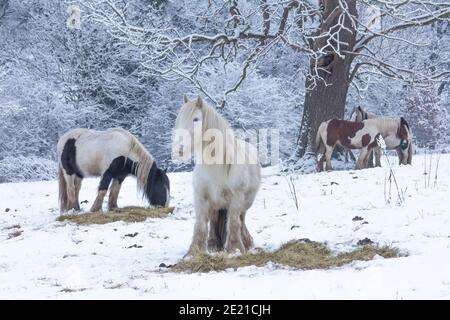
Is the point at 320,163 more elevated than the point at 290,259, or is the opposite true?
the point at 320,163

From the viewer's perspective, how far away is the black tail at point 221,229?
6328mm

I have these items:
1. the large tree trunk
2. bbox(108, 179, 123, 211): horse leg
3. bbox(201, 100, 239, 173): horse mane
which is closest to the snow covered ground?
bbox(108, 179, 123, 211): horse leg

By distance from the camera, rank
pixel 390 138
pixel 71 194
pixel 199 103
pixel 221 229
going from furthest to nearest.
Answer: pixel 390 138 < pixel 71 194 < pixel 221 229 < pixel 199 103

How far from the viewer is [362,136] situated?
12.3 meters

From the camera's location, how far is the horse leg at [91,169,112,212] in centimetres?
945

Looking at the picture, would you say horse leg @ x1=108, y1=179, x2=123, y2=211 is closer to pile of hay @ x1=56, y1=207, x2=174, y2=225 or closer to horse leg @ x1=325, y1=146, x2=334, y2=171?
pile of hay @ x1=56, y1=207, x2=174, y2=225

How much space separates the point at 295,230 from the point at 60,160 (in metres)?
4.64

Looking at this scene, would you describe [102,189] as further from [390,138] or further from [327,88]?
[390,138]

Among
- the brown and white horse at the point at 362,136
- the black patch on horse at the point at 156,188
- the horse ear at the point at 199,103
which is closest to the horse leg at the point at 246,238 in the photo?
the horse ear at the point at 199,103

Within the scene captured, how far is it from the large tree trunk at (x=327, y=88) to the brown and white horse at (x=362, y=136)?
493mm

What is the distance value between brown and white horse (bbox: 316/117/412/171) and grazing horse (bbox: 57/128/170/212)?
3846 mm

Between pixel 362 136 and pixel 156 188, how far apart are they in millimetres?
4784

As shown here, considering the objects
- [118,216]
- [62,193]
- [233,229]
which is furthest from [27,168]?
[233,229]
